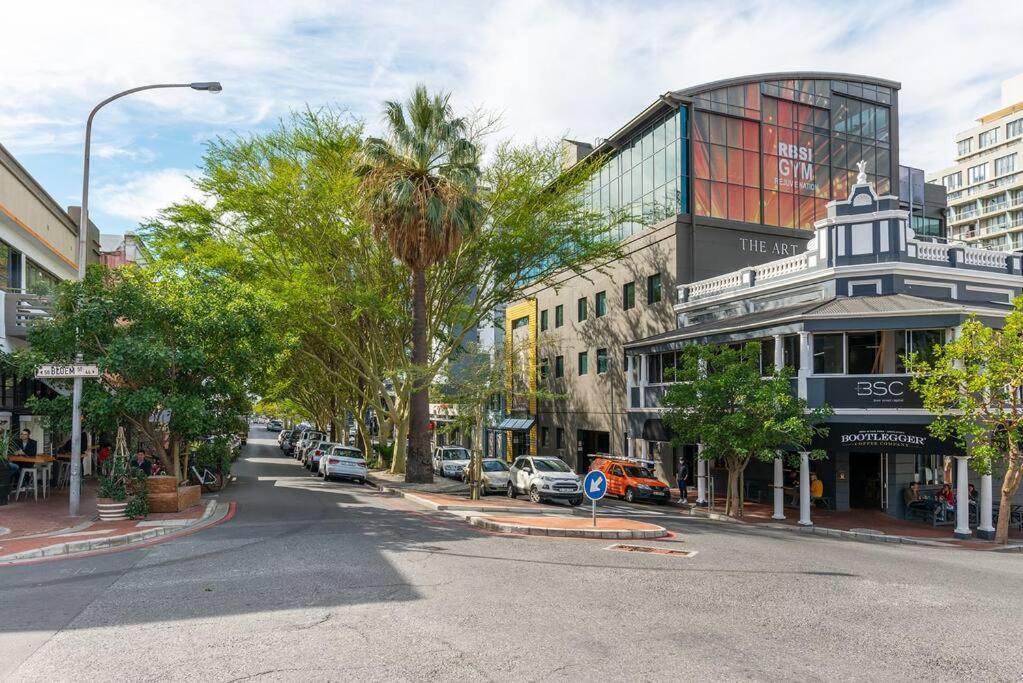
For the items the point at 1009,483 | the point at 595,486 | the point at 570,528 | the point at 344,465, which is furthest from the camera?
the point at 344,465

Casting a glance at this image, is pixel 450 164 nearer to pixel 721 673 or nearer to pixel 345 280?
pixel 345 280

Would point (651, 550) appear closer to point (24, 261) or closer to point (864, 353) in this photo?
point (864, 353)

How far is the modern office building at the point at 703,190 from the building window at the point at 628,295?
5cm

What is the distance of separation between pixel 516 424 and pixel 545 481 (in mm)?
25321

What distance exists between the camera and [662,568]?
13609 millimetres

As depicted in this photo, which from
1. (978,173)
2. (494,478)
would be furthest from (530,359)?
(978,173)

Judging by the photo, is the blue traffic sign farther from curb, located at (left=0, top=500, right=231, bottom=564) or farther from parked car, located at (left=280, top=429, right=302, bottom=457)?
parked car, located at (left=280, top=429, right=302, bottom=457)

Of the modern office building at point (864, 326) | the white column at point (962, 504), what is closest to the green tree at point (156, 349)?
the modern office building at point (864, 326)

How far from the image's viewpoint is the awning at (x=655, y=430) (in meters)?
31.5

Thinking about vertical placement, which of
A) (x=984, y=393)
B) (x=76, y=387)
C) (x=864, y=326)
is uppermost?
(x=864, y=326)

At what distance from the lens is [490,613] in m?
10.1

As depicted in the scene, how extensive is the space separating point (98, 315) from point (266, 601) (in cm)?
1119

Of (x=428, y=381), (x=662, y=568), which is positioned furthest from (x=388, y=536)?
(x=428, y=381)

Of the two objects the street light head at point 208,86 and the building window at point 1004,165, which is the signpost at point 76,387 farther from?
the building window at point 1004,165
